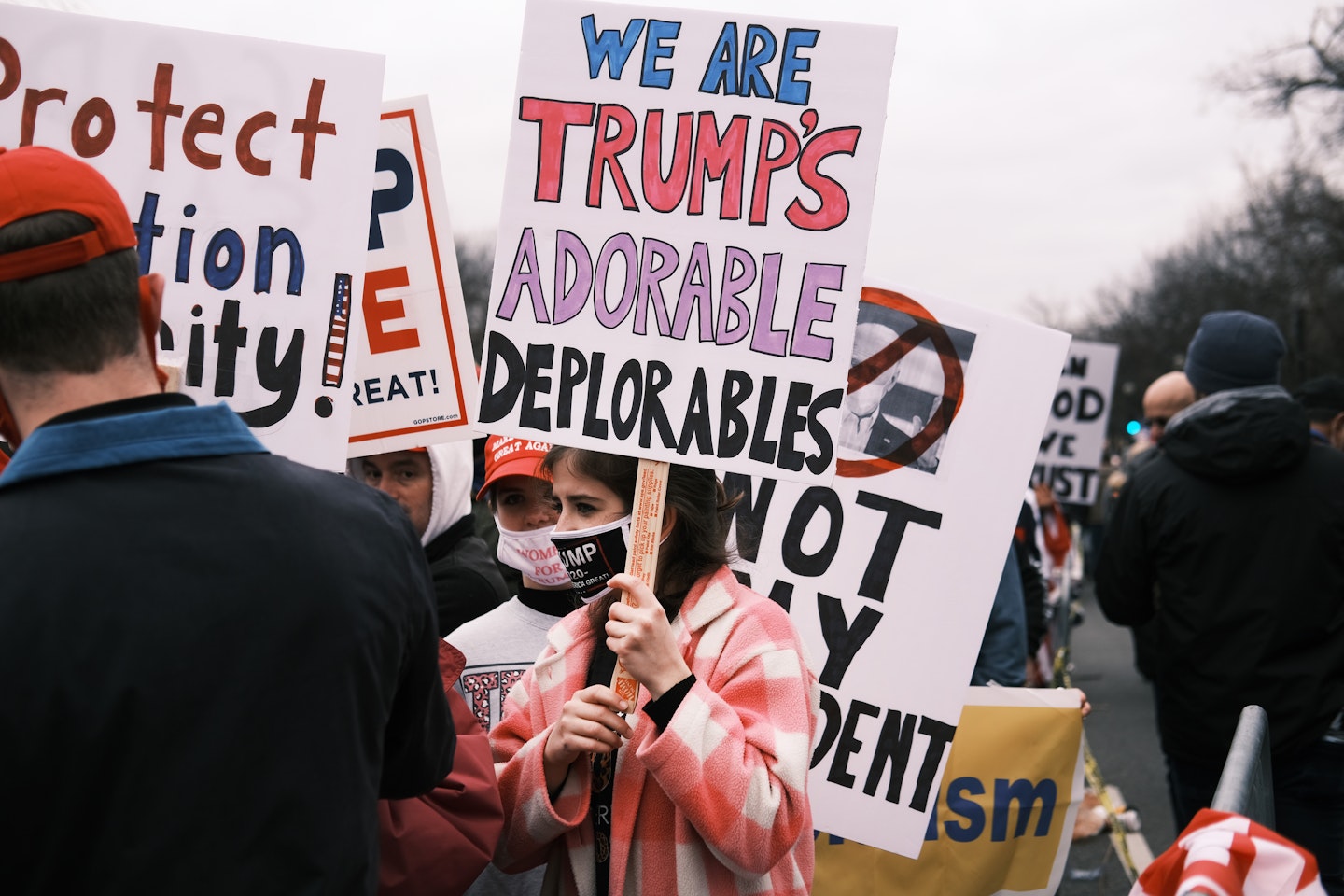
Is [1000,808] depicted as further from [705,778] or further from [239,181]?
[239,181]

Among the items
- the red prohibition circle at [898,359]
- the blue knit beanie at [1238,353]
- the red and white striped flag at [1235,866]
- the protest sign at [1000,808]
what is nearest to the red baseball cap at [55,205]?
the red and white striped flag at [1235,866]

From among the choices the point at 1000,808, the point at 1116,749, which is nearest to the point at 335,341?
the point at 1000,808

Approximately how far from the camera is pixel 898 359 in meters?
3.09

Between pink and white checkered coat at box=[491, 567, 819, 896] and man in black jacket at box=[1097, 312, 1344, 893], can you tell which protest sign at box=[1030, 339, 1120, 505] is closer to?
man in black jacket at box=[1097, 312, 1344, 893]

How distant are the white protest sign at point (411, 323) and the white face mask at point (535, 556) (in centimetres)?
30

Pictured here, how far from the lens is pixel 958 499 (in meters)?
2.96

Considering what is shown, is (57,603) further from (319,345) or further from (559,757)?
(319,345)

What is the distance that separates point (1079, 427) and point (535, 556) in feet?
21.2

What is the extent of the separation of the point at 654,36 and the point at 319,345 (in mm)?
953

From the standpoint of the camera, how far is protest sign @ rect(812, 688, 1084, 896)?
334 centimetres

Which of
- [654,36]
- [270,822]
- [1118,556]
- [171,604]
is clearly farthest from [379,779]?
[1118,556]

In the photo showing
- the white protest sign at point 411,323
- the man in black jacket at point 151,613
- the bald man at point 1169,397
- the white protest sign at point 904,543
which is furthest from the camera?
the bald man at point 1169,397

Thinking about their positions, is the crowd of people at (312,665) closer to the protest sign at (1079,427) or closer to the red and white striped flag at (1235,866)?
the red and white striped flag at (1235,866)

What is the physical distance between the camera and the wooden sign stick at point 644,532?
208 centimetres
